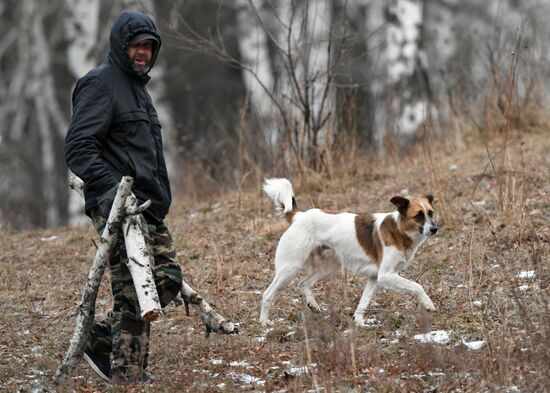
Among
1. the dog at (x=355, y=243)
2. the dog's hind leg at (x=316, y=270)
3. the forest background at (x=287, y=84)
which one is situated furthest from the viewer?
the forest background at (x=287, y=84)

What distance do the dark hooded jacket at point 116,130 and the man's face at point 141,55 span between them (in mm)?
34

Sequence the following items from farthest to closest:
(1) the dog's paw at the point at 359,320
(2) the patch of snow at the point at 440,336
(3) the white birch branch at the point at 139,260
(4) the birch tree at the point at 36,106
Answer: (4) the birch tree at the point at 36,106, (1) the dog's paw at the point at 359,320, (2) the patch of snow at the point at 440,336, (3) the white birch branch at the point at 139,260

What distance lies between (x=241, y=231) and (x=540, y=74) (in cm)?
587

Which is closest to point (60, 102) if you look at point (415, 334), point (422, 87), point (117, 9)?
point (117, 9)

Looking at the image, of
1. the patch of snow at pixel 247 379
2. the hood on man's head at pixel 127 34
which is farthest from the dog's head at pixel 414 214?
the hood on man's head at pixel 127 34

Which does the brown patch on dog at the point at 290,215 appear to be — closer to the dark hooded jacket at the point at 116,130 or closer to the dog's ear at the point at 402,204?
the dog's ear at the point at 402,204

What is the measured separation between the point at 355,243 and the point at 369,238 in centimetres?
12

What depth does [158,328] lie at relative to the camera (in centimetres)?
745

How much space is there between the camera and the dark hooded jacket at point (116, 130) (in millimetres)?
5605

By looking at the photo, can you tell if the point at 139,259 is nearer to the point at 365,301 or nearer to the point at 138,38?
the point at 138,38

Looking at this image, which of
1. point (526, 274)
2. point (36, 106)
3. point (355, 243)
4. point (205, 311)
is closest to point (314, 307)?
point (355, 243)

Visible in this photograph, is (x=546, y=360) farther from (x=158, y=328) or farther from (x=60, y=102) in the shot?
(x=60, y=102)

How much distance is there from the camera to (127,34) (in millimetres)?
5707

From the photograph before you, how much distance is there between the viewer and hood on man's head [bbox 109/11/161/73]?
5.71 meters
